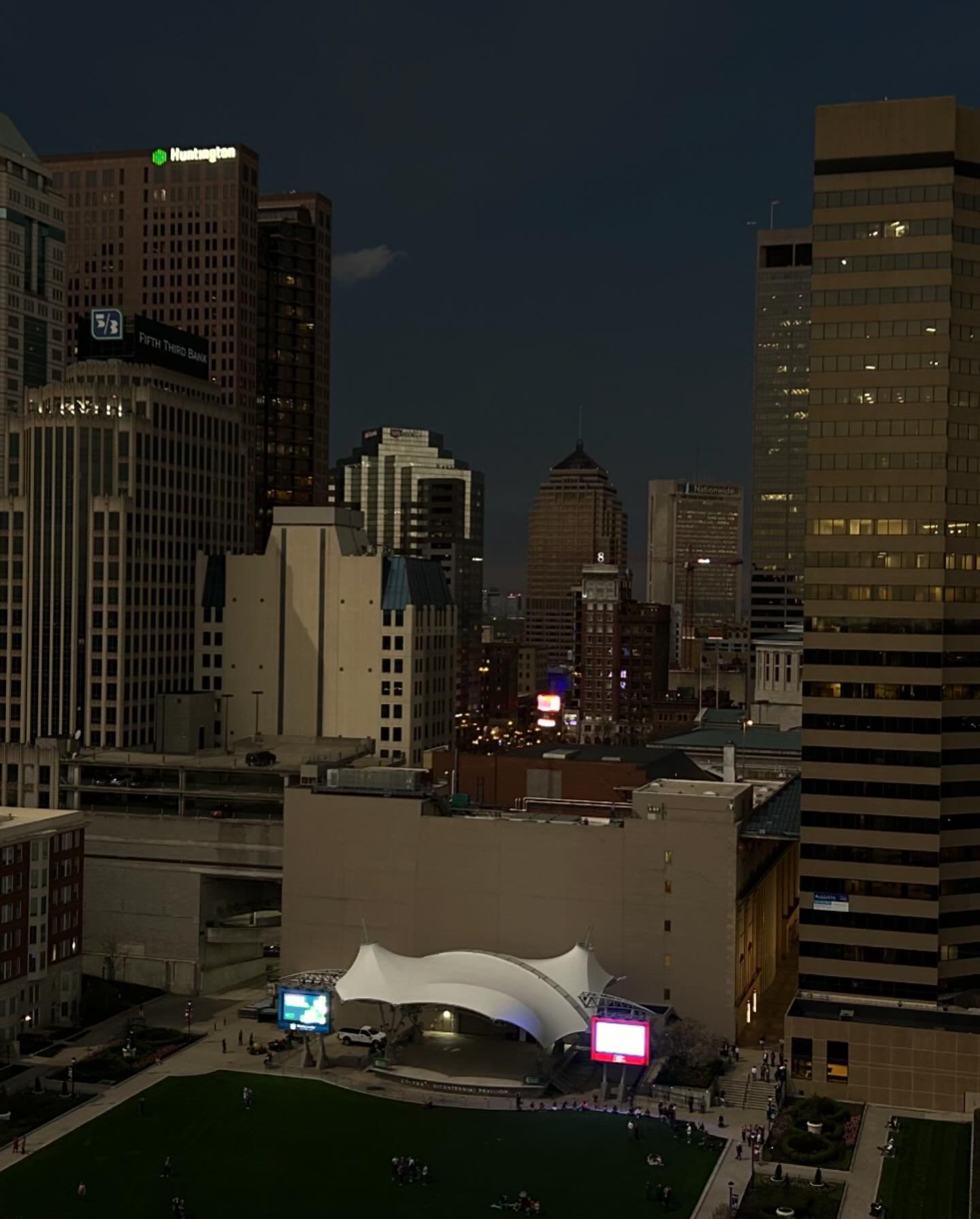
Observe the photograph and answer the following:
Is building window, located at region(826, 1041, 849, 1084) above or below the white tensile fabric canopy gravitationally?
below

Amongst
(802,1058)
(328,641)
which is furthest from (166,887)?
(802,1058)

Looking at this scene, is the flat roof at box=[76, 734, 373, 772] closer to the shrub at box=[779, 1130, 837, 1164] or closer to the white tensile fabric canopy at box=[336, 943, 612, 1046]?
the white tensile fabric canopy at box=[336, 943, 612, 1046]

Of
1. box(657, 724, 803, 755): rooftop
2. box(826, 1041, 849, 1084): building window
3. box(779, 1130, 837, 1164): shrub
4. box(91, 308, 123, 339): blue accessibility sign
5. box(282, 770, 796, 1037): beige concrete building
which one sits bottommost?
box(779, 1130, 837, 1164): shrub

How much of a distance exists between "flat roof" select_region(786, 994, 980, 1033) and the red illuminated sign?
10.3 meters

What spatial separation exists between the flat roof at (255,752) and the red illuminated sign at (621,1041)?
49.4 m

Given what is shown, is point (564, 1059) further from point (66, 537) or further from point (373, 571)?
point (66, 537)

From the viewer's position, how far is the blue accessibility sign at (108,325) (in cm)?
17462

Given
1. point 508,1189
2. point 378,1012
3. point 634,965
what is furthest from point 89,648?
point 508,1189

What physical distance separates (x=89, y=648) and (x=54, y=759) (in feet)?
57.7

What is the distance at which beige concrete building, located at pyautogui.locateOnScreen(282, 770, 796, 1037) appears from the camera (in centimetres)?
11550

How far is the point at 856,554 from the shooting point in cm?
11700

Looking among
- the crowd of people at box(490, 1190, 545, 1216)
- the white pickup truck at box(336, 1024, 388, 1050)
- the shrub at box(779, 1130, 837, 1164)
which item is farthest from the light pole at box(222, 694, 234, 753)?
the crowd of people at box(490, 1190, 545, 1216)

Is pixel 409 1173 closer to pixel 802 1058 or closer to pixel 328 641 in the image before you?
pixel 802 1058

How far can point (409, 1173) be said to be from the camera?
92.4 m
